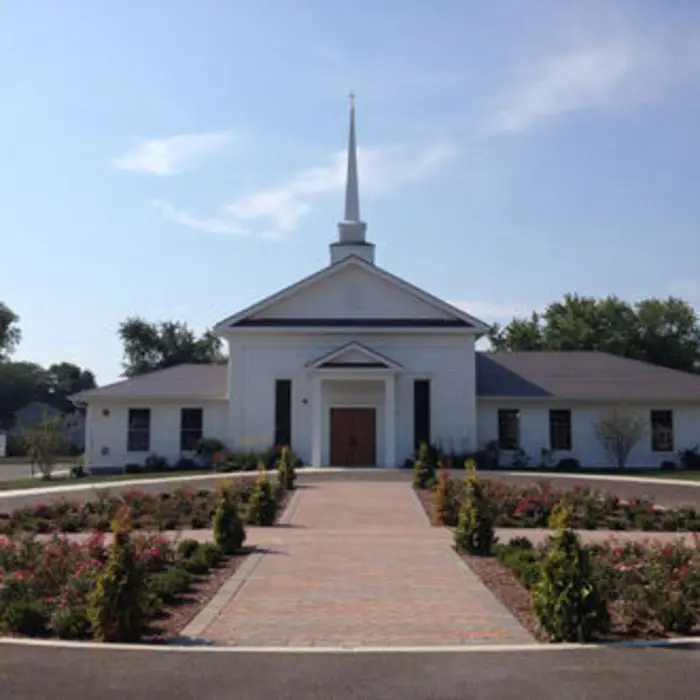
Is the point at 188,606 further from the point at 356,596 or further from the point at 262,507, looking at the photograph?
the point at 262,507

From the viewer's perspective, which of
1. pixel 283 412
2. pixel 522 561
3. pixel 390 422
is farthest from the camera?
pixel 283 412

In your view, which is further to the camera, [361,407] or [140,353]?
[140,353]

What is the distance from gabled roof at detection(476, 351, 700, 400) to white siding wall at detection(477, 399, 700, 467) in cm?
59

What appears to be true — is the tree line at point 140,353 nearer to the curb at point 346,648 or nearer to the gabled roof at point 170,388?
the gabled roof at point 170,388

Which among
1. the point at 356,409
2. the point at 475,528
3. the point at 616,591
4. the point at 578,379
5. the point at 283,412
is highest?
the point at 578,379

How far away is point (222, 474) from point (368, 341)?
322 inches

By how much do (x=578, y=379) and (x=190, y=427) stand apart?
16.7 m

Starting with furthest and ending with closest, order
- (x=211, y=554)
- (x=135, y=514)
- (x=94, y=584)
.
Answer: (x=135, y=514) → (x=211, y=554) → (x=94, y=584)

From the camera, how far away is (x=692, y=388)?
36.9 metres

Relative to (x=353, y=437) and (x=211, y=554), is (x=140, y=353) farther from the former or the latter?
(x=211, y=554)

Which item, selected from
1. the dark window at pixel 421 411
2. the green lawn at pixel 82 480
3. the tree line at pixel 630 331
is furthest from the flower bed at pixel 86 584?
the tree line at pixel 630 331

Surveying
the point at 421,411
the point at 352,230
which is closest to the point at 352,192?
the point at 352,230

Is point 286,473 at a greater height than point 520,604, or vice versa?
point 286,473

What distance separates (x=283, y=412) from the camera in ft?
117
